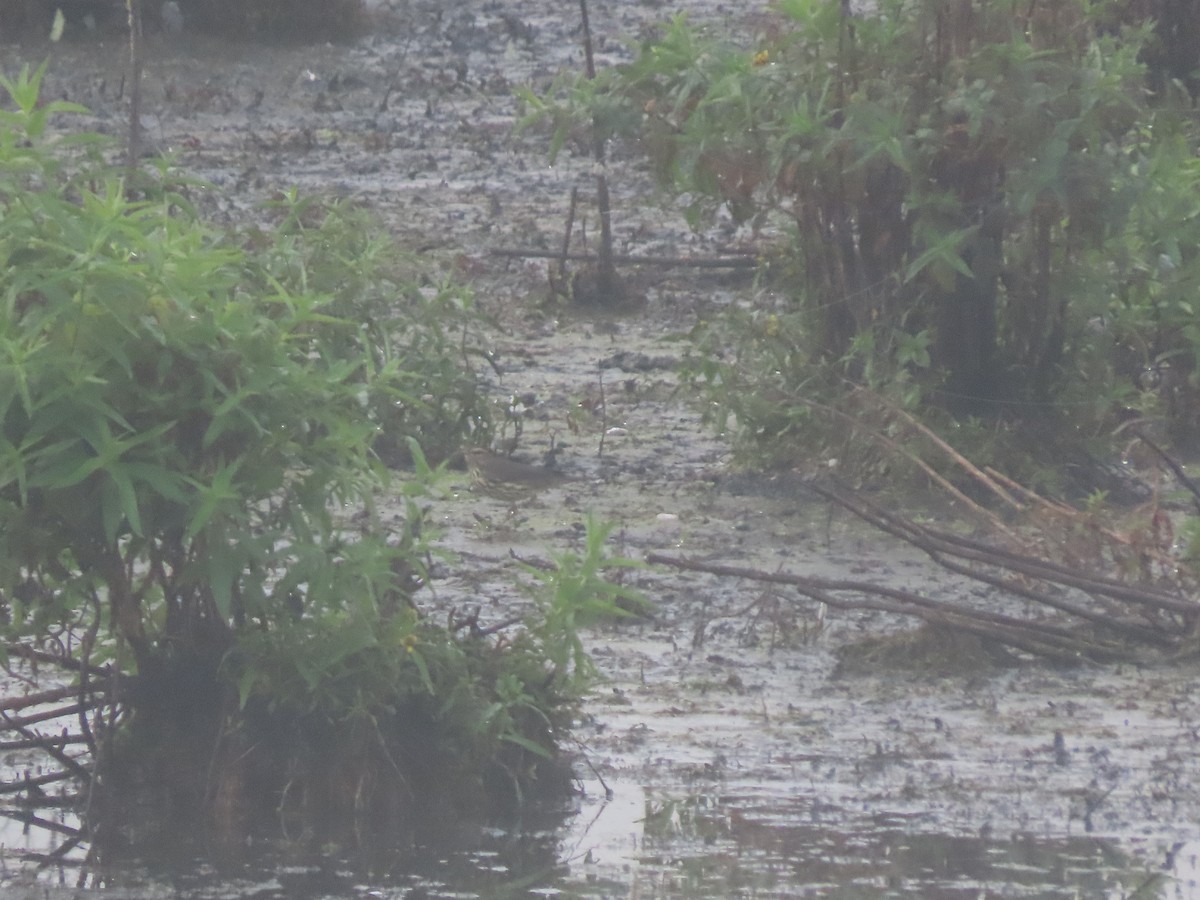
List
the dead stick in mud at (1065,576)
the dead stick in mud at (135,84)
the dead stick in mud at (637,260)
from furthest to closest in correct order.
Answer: the dead stick in mud at (637,260) < the dead stick in mud at (135,84) < the dead stick in mud at (1065,576)

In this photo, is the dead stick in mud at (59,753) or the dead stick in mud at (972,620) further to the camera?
the dead stick in mud at (972,620)

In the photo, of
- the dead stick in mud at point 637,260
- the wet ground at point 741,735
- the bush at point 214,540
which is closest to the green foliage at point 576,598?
the bush at point 214,540

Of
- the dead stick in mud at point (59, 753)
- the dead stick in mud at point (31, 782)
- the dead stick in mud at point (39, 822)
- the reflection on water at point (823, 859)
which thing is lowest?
the dead stick in mud at point (39, 822)

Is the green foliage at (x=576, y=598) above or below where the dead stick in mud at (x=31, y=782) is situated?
above

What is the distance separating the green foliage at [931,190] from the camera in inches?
235

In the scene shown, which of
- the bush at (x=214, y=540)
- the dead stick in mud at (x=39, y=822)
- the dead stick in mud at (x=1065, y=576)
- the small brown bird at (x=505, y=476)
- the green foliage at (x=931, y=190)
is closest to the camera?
the bush at (x=214, y=540)

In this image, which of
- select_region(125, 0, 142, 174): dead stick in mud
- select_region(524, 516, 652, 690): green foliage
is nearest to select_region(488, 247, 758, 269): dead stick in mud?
select_region(125, 0, 142, 174): dead stick in mud

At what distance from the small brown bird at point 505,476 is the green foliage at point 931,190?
23.1 inches

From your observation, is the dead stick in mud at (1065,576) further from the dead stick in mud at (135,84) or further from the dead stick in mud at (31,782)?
the dead stick in mud at (135,84)

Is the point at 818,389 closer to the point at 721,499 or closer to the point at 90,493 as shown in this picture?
the point at 721,499

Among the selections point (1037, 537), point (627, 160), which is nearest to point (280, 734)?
point (1037, 537)

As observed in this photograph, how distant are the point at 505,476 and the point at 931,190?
159 cm

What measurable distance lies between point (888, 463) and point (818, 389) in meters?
0.39

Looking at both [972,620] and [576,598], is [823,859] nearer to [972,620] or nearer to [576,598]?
[576,598]
